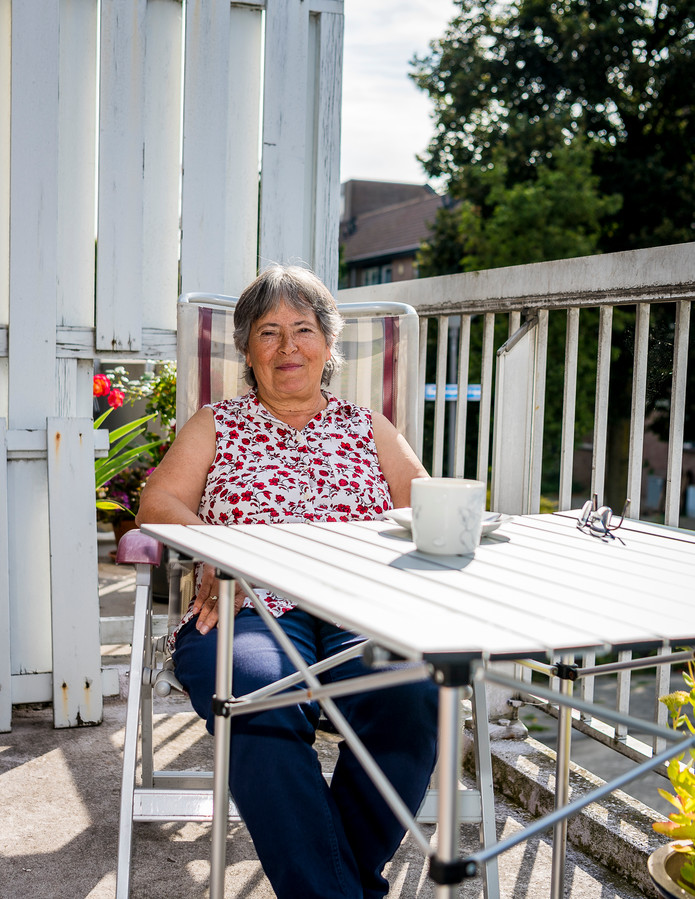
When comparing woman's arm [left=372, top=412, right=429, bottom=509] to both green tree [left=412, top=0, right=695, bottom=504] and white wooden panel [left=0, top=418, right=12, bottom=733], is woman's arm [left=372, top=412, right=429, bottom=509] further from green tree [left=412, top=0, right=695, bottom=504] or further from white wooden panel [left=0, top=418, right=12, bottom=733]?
green tree [left=412, top=0, right=695, bottom=504]

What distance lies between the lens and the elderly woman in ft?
4.80

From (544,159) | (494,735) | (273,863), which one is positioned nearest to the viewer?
(273,863)

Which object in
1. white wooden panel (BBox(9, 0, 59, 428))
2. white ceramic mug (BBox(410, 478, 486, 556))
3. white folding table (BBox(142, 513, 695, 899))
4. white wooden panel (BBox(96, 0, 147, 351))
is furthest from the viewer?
white wooden panel (BBox(96, 0, 147, 351))

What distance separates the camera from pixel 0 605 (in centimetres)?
276

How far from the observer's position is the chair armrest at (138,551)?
1.76 m

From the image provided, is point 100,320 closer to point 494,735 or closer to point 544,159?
point 494,735

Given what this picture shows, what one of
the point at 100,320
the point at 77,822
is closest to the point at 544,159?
the point at 100,320

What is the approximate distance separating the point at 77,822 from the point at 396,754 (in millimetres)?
1058

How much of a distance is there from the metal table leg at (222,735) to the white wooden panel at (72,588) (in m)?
1.37

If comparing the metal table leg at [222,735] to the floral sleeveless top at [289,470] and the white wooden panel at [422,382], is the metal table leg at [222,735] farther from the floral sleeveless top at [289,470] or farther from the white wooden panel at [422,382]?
the white wooden panel at [422,382]

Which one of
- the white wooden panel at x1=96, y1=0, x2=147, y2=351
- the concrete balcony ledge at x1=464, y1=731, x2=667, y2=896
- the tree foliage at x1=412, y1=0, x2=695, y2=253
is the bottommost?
the concrete balcony ledge at x1=464, y1=731, x2=667, y2=896

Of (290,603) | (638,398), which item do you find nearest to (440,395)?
(638,398)

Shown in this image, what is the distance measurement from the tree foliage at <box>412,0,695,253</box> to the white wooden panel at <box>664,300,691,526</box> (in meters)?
13.5

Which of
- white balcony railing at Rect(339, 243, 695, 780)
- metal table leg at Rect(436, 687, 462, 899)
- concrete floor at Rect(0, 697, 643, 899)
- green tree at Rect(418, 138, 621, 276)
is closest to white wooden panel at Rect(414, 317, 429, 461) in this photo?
white balcony railing at Rect(339, 243, 695, 780)
